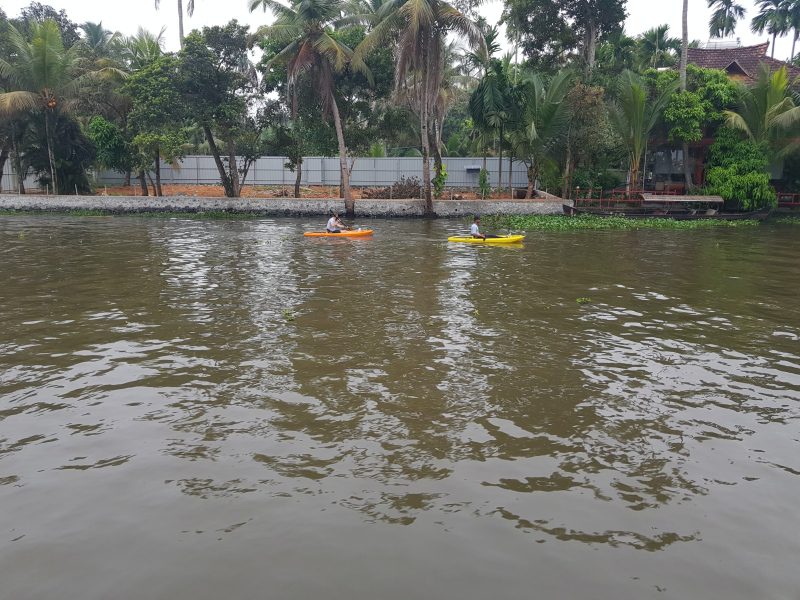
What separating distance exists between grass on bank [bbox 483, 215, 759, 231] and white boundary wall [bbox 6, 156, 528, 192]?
9303mm

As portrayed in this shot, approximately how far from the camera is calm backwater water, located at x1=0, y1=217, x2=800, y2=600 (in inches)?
161

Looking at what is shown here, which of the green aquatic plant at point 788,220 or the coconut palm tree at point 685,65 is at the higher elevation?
the coconut palm tree at point 685,65

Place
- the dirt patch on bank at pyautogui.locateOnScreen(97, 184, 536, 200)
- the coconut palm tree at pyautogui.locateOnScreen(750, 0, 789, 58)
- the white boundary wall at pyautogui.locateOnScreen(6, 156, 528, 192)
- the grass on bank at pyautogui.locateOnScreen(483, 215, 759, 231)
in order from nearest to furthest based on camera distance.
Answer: the grass on bank at pyautogui.locateOnScreen(483, 215, 759, 231) → the dirt patch on bank at pyautogui.locateOnScreen(97, 184, 536, 200) → the white boundary wall at pyautogui.locateOnScreen(6, 156, 528, 192) → the coconut palm tree at pyautogui.locateOnScreen(750, 0, 789, 58)

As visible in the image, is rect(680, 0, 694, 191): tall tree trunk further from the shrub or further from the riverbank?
the shrub

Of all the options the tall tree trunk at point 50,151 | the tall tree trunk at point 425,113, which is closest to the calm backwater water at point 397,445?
the tall tree trunk at point 425,113

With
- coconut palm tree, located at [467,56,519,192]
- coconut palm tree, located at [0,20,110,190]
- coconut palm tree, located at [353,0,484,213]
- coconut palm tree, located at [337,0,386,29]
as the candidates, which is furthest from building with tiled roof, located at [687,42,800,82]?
coconut palm tree, located at [0,20,110,190]

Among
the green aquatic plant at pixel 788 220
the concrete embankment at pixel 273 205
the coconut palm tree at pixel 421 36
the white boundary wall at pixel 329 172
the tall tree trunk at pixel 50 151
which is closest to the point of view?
the coconut palm tree at pixel 421 36

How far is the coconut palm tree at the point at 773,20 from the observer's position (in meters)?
49.4

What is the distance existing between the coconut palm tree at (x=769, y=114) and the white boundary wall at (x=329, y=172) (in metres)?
12.3

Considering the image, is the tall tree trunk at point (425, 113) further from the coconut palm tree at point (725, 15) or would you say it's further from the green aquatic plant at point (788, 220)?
the coconut palm tree at point (725, 15)

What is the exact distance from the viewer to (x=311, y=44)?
28.9m

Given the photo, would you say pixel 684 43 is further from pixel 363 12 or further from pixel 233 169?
pixel 233 169

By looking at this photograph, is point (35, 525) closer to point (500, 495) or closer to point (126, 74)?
point (500, 495)

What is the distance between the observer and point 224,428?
20.2 feet
